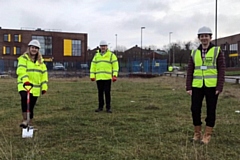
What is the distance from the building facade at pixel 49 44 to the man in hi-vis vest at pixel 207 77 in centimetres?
7809

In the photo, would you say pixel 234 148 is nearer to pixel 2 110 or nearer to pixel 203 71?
pixel 203 71

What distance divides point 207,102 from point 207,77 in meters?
0.44

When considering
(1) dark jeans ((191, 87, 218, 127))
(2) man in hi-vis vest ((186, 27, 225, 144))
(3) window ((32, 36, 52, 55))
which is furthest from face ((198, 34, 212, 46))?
(3) window ((32, 36, 52, 55))

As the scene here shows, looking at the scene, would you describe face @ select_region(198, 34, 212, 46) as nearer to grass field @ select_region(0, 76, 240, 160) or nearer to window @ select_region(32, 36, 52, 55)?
grass field @ select_region(0, 76, 240, 160)

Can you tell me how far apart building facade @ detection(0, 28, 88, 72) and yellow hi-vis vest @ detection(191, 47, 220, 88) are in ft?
256

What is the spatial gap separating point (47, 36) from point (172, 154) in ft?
296

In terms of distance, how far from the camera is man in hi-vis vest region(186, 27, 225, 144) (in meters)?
6.07

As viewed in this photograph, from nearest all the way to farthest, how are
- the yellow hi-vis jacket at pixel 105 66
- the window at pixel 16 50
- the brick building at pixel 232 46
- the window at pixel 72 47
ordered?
the yellow hi-vis jacket at pixel 105 66 → the brick building at pixel 232 46 → the window at pixel 16 50 → the window at pixel 72 47

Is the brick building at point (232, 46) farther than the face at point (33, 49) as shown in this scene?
Yes

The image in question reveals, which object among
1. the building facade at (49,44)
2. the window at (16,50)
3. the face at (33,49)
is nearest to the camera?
the face at (33,49)

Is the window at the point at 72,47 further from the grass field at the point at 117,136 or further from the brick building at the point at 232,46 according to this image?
the grass field at the point at 117,136

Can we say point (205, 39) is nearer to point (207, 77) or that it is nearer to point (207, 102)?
point (207, 77)

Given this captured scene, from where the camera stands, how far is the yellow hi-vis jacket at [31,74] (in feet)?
23.5

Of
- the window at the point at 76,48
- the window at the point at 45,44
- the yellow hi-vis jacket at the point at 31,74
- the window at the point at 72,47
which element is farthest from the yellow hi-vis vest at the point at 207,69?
the window at the point at 76,48
